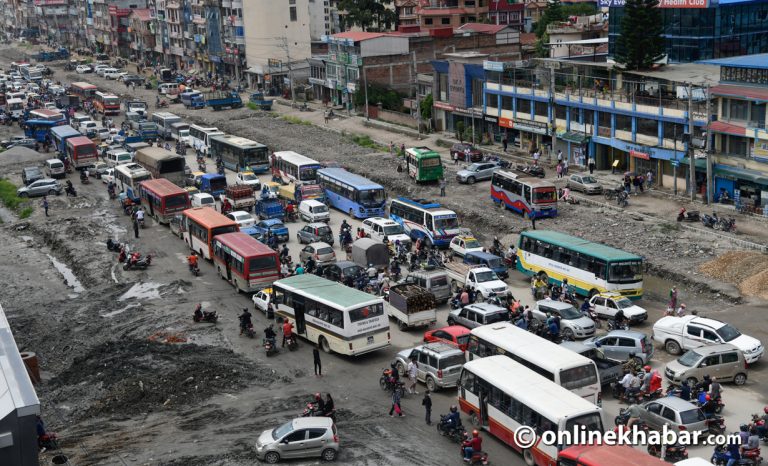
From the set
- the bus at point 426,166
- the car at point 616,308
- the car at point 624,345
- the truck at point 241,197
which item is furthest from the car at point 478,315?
the bus at point 426,166

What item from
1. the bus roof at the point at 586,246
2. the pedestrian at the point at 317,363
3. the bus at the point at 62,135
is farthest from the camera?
the bus at the point at 62,135

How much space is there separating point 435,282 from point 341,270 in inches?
182

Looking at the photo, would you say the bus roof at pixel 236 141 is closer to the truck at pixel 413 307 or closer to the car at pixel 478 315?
the truck at pixel 413 307

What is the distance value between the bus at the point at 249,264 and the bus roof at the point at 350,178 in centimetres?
1267

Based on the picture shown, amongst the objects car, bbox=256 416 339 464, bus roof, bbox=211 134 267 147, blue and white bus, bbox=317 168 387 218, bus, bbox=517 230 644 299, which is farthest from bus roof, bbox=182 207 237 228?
car, bbox=256 416 339 464

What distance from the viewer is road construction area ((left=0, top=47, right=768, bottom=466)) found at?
28.6m

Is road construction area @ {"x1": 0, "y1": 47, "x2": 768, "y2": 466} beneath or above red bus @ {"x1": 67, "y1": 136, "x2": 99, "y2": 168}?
beneath

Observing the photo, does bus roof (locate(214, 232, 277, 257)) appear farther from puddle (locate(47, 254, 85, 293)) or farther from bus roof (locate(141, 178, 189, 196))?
bus roof (locate(141, 178, 189, 196))

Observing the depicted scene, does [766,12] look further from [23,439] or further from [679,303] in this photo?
[23,439]

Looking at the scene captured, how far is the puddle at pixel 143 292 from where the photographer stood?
44625 mm

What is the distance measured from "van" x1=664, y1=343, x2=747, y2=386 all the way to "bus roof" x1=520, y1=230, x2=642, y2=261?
8.40m

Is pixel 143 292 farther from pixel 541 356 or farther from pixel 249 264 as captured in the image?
pixel 541 356

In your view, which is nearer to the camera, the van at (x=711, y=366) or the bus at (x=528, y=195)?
the van at (x=711, y=366)

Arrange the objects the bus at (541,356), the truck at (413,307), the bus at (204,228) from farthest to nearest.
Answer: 1. the bus at (204,228)
2. the truck at (413,307)
3. the bus at (541,356)
